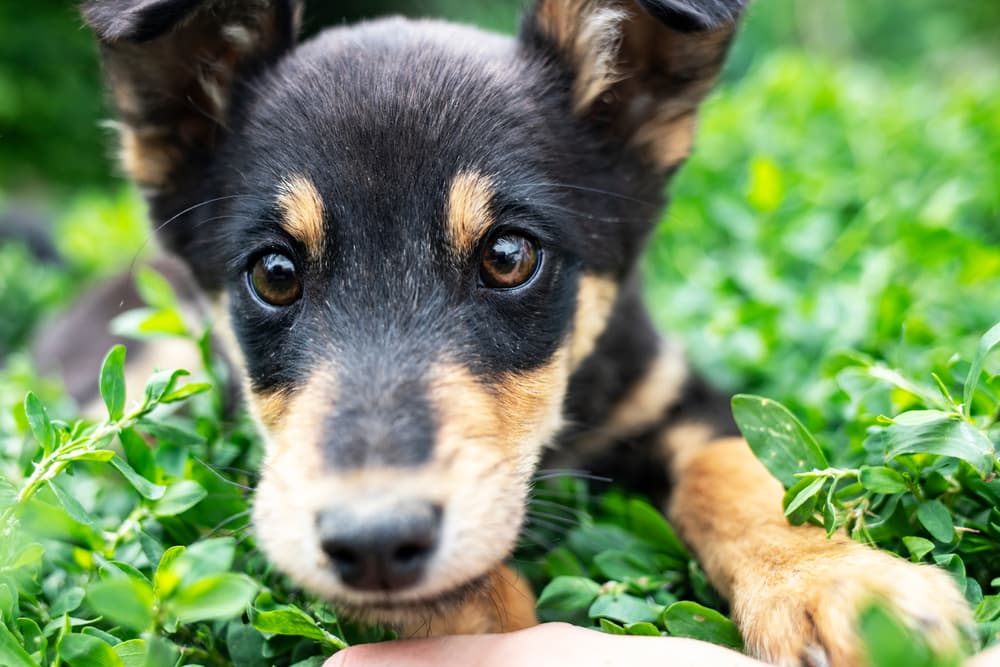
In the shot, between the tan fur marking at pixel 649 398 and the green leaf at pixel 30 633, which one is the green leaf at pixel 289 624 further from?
the tan fur marking at pixel 649 398

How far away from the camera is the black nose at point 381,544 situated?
1.89 m

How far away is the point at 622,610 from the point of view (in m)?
2.35

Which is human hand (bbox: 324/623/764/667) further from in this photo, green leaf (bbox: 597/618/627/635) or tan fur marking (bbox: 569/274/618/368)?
tan fur marking (bbox: 569/274/618/368)

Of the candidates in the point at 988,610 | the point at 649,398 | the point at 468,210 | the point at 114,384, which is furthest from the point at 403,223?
the point at 988,610

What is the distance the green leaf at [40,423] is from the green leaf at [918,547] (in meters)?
2.10

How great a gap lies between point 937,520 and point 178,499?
1.89m

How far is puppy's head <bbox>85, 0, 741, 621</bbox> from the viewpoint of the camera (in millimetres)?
2064

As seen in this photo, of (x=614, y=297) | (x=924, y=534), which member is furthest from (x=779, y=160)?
(x=924, y=534)

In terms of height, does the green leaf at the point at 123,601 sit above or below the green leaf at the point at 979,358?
below

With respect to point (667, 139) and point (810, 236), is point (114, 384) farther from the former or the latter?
point (810, 236)

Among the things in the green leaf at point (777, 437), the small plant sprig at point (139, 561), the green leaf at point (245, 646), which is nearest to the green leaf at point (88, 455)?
the small plant sprig at point (139, 561)

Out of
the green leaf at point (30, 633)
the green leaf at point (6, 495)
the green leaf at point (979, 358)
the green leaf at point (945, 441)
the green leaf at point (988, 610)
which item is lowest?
the green leaf at point (30, 633)

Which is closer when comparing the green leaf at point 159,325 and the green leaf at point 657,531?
the green leaf at point 657,531

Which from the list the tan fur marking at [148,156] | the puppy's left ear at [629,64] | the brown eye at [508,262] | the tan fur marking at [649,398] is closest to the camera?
the brown eye at [508,262]
